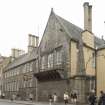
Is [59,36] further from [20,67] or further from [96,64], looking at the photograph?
[20,67]

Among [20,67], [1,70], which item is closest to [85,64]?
[20,67]

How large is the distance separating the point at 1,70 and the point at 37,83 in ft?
105

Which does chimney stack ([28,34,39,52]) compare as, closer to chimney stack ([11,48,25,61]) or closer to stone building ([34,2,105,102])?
chimney stack ([11,48,25,61])

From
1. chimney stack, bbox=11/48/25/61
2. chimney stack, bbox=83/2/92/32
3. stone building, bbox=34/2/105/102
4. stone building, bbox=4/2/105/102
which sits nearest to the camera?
stone building, bbox=34/2/105/102

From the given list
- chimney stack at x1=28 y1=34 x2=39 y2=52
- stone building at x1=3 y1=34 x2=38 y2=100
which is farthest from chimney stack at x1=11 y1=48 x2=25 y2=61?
chimney stack at x1=28 y1=34 x2=39 y2=52

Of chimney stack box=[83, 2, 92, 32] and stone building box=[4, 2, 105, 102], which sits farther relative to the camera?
chimney stack box=[83, 2, 92, 32]

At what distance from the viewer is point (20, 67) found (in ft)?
220

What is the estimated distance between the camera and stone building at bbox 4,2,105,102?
43.2 metres

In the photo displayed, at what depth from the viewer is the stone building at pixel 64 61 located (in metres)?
43.2

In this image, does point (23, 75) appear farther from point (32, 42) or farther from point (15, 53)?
point (15, 53)

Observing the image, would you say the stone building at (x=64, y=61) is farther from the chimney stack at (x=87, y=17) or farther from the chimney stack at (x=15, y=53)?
the chimney stack at (x=15, y=53)

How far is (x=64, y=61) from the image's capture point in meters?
46.2

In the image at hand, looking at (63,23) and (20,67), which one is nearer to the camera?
(63,23)

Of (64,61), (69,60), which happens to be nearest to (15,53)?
(64,61)
